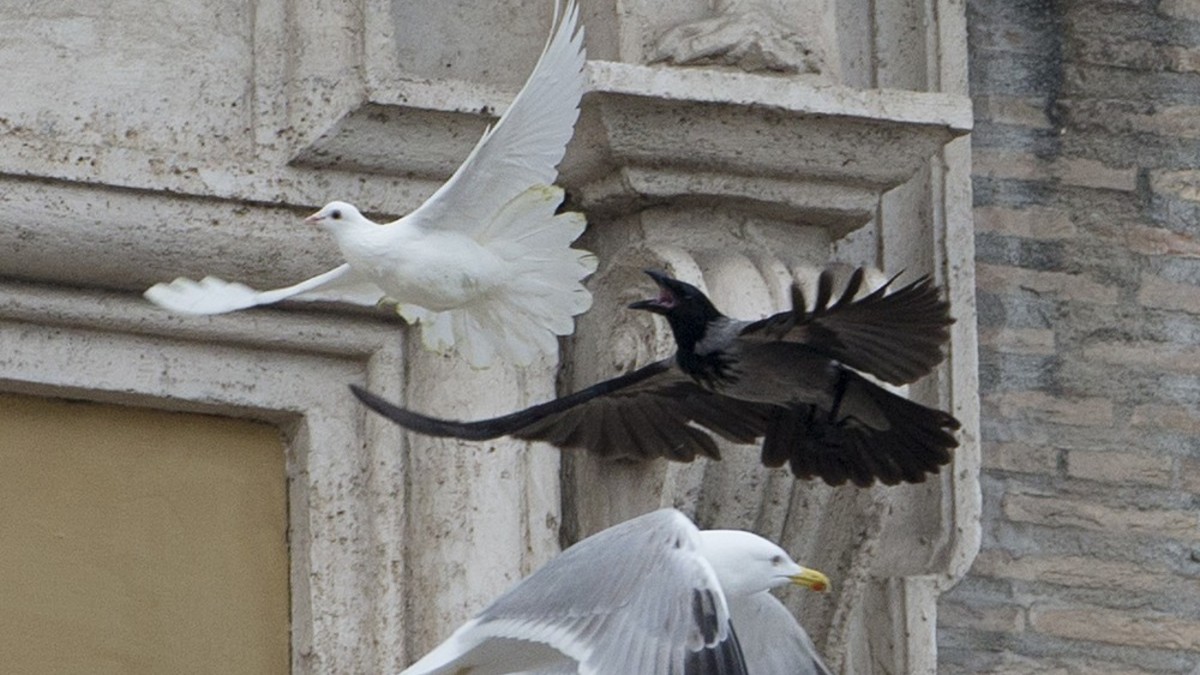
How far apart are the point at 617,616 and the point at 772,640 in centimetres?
40

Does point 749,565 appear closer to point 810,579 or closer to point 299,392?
point 810,579

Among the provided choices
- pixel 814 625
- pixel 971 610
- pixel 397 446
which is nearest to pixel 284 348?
pixel 397 446

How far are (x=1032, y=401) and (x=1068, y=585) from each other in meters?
0.21

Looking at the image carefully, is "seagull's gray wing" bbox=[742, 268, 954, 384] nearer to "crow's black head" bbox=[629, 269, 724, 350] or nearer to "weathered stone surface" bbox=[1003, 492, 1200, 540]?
"crow's black head" bbox=[629, 269, 724, 350]

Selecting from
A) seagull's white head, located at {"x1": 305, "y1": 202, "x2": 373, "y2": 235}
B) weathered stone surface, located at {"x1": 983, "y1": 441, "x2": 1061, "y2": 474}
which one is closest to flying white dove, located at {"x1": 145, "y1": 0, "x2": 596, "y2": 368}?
seagull's white head, located at {"x1": 305, "y1": 202, "x2": 373, "y2": 235}

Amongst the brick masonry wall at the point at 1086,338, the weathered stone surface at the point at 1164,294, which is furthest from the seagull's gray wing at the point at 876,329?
the weathered stone surface at the point at 1164,294

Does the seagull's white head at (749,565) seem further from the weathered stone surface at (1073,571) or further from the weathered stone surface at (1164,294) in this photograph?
the weathered stone surface at (1164,294)

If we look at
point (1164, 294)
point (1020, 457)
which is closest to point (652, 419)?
point (1020, 457)

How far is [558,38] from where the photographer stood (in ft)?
11.9

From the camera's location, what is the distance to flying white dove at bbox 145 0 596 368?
3645 mm

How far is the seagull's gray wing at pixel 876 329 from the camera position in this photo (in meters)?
3.70

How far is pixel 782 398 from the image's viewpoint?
3.93 m

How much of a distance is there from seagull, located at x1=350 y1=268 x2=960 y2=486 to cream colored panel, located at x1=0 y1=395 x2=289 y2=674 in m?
0.36

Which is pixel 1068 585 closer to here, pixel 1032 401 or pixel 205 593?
pixel 1032 401
